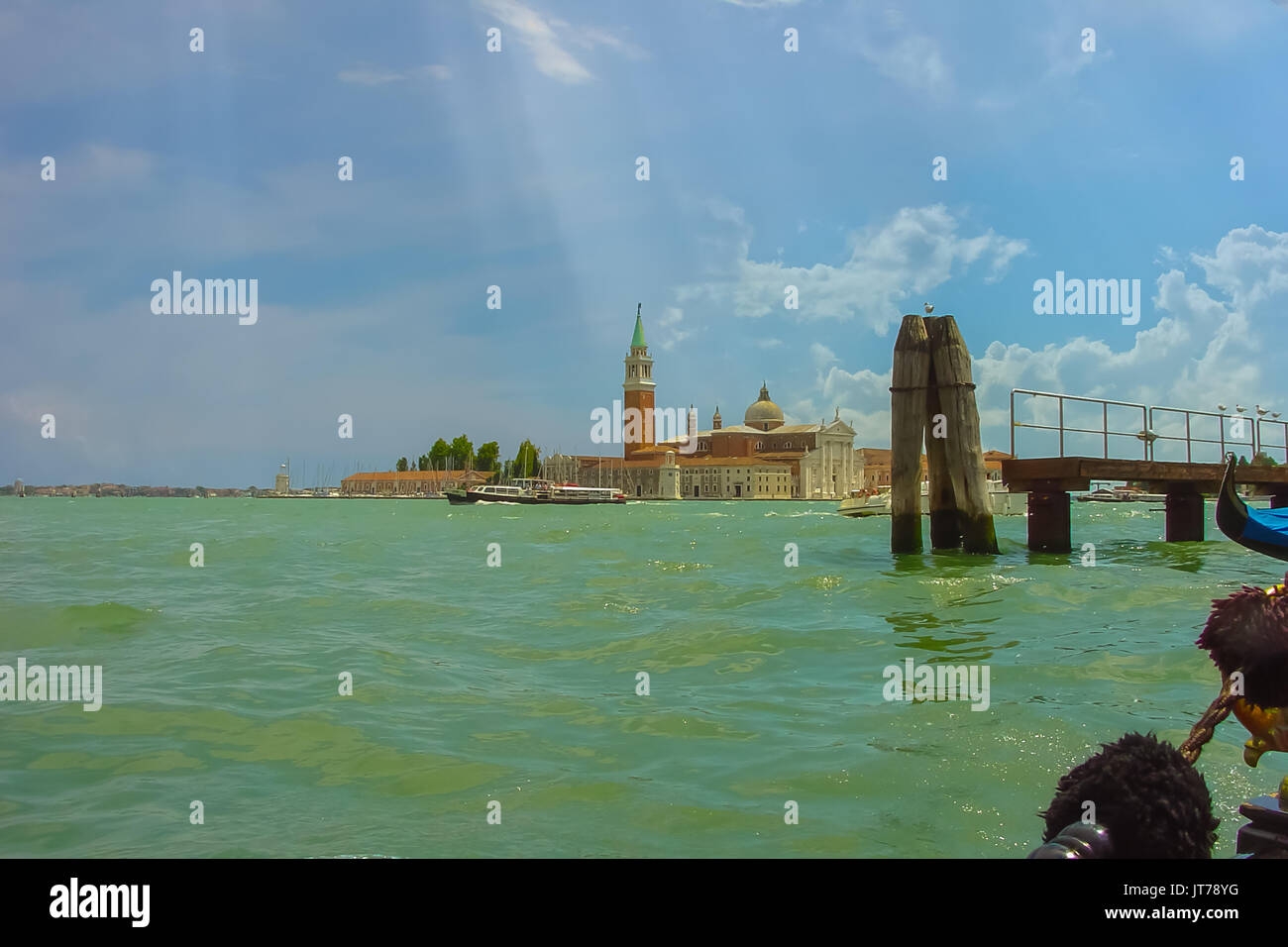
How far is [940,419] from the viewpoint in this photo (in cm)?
1833

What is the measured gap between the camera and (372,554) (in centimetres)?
2692

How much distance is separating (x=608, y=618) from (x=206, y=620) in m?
5.62

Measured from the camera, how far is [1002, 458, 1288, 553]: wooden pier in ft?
60.8

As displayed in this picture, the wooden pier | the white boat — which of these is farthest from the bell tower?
the wooden pier

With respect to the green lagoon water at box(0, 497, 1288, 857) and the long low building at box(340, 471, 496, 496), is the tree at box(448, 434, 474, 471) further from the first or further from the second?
the green lagoon water at box(0, 497, 1288, 857)

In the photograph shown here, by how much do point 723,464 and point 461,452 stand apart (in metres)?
49.5

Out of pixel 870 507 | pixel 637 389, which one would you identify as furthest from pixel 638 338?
pixel 870 507

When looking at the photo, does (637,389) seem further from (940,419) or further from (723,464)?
(940,419)

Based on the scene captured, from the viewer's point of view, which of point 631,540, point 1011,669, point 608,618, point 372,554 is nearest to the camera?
point 1011,669

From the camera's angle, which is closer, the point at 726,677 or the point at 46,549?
the point at 726,677

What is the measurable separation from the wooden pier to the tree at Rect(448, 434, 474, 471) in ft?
489

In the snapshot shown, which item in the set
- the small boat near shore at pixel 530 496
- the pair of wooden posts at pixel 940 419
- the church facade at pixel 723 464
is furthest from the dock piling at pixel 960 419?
the church facade at pixel 723 464

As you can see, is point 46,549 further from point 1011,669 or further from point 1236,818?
point 1236,818
